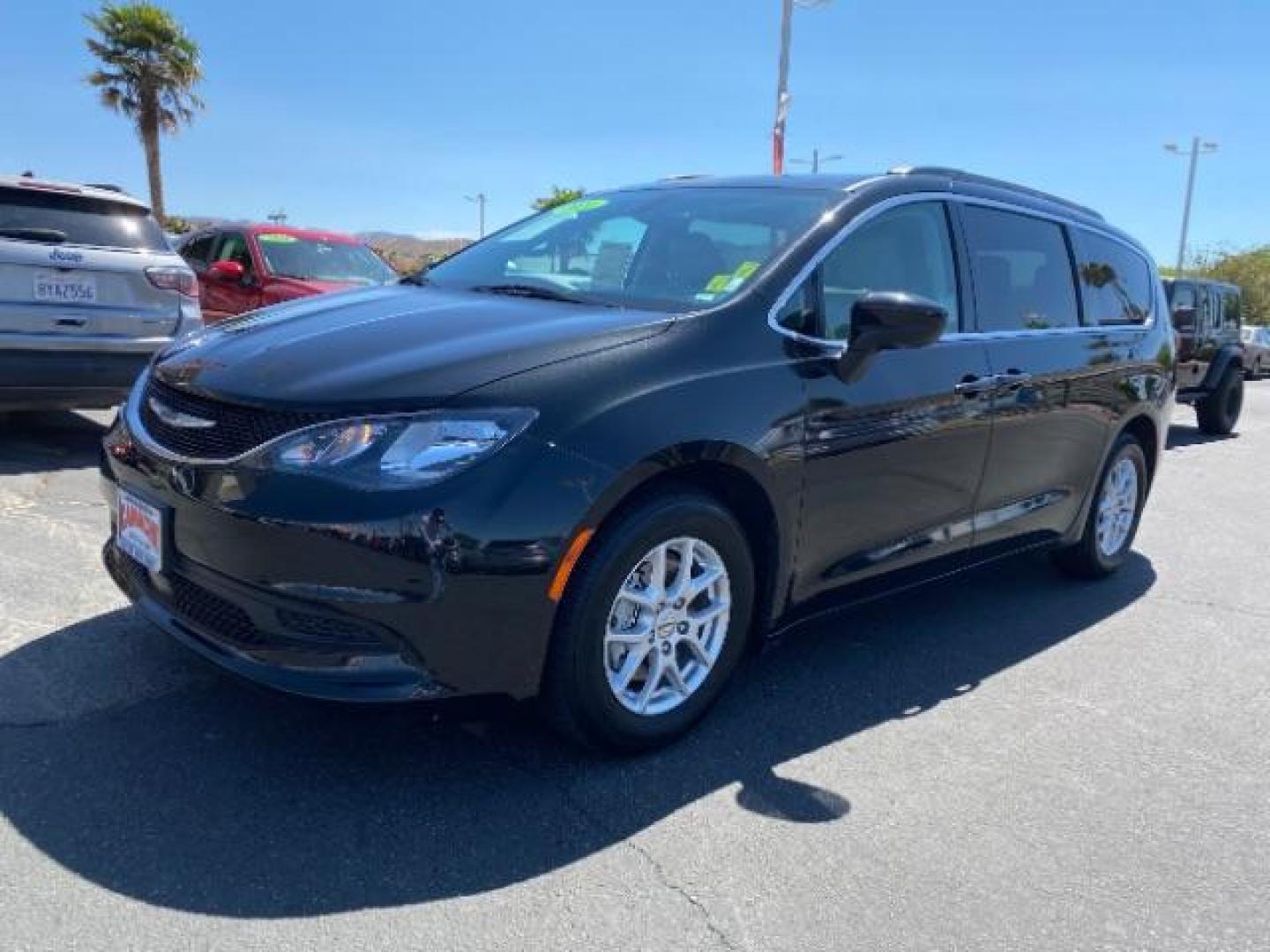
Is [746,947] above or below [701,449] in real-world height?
below

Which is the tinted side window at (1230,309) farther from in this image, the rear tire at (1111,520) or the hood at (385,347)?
the hood at (385,347)

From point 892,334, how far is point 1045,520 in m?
1.85

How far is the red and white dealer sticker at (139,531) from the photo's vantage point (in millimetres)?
2861

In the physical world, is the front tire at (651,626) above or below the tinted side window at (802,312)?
below

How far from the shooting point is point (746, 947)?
2.33m

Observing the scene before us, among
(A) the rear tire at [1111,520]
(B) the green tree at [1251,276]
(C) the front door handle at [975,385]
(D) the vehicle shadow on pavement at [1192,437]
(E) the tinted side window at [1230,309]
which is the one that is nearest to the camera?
(C) the front door handle at [975,385]

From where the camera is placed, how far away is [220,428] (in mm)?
2766

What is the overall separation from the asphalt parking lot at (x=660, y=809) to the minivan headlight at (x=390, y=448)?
2.34 ft

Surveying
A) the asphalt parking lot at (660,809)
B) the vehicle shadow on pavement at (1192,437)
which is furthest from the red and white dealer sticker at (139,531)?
the vehicle shadow on pavement at (1192,437)

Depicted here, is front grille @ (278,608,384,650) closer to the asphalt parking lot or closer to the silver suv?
the asphalt parking lot

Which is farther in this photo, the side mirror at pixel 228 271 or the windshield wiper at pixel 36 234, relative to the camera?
the side mirror at pixel 228 271

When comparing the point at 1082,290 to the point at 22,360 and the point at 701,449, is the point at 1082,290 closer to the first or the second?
the point at 701,449

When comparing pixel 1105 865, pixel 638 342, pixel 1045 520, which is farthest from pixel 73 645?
pixel 1045 520

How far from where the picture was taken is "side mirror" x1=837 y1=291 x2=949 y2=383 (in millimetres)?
3260
